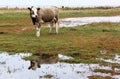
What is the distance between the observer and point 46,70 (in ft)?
48.3

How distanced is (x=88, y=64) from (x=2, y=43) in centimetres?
839

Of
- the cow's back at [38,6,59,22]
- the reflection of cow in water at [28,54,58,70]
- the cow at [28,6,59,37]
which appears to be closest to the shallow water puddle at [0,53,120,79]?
the reflection of cow in water at [28,54,58,70]

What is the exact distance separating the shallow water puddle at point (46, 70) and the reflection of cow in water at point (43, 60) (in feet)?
0.70

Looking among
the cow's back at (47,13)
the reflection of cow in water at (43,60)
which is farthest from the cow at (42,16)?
the reflection of cow in water at (43,60)

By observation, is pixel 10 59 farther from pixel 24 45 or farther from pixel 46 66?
pixel 24 45

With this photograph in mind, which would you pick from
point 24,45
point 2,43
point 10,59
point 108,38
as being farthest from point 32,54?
point 108,38

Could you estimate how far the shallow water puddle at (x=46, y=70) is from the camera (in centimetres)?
1359

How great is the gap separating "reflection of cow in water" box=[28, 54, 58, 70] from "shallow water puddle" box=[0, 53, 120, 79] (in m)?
0.21

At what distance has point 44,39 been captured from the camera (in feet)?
78.2

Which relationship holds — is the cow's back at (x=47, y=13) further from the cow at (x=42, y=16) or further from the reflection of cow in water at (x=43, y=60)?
the reflection of cow in water at (x=43, y=60)

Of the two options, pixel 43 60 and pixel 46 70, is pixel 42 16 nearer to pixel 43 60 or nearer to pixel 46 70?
pixel 43 60

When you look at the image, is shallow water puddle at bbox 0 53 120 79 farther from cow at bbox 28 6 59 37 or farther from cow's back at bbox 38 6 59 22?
cow's back at bbox 38 6 59 22

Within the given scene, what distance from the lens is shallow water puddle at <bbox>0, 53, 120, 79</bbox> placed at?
1359 centimetres

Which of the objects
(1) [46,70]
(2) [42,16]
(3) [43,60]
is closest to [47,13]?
(2) [42,16]
